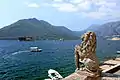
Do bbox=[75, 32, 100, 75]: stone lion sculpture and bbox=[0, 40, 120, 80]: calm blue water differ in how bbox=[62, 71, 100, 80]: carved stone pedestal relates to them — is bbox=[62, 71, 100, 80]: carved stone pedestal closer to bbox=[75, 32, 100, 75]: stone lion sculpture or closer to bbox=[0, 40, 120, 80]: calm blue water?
bbox=[75, 32, 100, 75]: stone lion sculpture

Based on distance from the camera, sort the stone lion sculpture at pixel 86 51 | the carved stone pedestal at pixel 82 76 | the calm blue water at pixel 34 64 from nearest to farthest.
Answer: the carved stone pedestal at pixel 82 76
the stone lion sculpture at pixel 86 51
the calm blue water at pixel 34 64

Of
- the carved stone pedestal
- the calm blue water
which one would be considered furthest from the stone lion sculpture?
the calm blue water

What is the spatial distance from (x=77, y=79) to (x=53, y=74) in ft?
85.3

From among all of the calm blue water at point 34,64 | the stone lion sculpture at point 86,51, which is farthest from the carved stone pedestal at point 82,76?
the calm blue water at point 34,64

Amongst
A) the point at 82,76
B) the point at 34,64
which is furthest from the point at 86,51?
the point at 34,64

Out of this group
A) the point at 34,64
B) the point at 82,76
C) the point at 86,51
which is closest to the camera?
the point at 82,76

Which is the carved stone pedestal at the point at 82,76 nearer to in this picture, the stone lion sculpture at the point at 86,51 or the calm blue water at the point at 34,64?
the stone lion sculpture at the point at 86,51

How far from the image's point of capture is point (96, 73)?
10914 mm

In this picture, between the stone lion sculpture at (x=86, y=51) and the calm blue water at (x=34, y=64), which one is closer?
the stone lion sculpture at (x=86, y=51)

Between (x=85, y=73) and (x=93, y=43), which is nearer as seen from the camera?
(x=85, y=73)

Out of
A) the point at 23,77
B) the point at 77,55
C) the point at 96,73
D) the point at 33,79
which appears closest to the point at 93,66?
the point at 96,73

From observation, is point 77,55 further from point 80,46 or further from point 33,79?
point 33,79

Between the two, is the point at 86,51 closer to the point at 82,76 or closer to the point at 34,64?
the point at 82,76

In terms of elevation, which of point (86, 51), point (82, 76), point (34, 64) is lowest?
point (34, 64)
